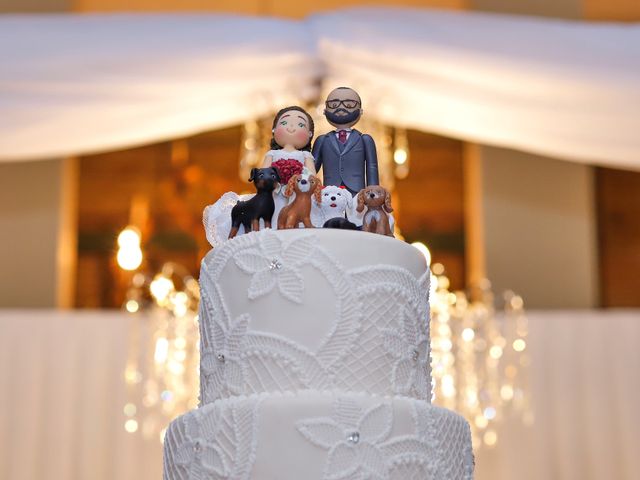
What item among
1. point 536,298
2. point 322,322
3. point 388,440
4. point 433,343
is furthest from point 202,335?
point 536,298

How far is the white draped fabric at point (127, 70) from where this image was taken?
5.54 metres

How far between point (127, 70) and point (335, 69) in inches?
38.6

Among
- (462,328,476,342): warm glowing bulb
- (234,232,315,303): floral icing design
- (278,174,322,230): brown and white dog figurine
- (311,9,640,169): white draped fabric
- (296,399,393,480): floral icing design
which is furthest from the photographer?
(462,328,476,342): warm glowing bulb

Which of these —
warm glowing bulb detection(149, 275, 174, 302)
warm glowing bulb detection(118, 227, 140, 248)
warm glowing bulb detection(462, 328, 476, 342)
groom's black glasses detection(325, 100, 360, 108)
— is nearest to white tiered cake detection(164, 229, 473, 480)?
groom's black glasses detection(325, 100, 360, 108)

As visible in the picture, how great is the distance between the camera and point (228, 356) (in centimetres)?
258

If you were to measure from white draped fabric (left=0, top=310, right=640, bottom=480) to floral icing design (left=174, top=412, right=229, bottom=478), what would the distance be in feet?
10.4

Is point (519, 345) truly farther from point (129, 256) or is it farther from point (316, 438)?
point (316, 438)

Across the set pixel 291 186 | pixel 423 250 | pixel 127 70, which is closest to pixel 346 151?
pixel 291 186

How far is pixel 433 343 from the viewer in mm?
5727

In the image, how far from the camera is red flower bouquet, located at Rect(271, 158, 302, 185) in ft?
9.12

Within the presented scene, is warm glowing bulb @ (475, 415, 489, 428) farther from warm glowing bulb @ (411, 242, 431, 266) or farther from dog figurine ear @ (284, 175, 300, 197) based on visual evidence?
dog figurine ear @ (284, 175, 300, 197)

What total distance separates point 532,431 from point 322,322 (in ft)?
11.3

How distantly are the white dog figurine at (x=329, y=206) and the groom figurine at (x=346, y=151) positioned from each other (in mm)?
93

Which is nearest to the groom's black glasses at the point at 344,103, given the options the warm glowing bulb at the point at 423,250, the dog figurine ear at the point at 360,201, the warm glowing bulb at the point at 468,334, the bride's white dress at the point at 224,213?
the bride's white dress at the point at 224,213
